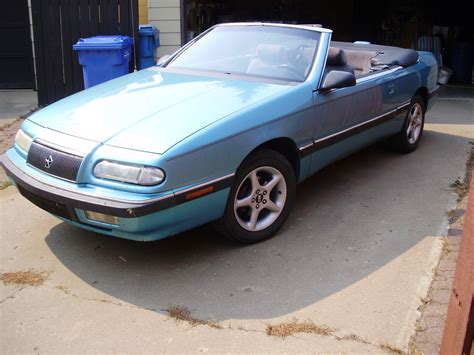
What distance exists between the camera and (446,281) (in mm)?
3305

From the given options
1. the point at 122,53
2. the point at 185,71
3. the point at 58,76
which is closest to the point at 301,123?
the point at 185,71

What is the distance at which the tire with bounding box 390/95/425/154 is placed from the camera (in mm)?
5762

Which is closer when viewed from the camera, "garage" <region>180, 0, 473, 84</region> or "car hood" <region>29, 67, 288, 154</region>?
"car hood" <region>29, 67, 288, 154</region>

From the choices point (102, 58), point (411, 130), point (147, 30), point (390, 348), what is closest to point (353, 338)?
point (390, 348)

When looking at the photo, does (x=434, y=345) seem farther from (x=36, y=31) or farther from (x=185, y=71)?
(x=36, y=31)

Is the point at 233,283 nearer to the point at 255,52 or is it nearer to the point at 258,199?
the point at 258,199

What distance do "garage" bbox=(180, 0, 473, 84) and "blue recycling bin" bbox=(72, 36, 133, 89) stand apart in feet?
9.87

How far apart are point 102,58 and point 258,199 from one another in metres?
4.29

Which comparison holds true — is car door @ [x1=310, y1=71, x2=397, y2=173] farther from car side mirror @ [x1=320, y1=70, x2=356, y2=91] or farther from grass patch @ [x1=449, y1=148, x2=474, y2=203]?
grass patch @ [x1=449, y1=148, x2=474, y2=203]

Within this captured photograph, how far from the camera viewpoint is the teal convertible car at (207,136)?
309cm

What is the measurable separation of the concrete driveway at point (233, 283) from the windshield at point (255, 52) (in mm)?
1165

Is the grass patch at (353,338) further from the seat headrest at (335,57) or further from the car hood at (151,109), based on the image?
the seat headrest at (335,57)

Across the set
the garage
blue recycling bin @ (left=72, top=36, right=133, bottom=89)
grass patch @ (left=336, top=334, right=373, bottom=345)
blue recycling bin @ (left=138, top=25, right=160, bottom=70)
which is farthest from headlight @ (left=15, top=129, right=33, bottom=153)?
the garage

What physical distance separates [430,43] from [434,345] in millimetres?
9864
